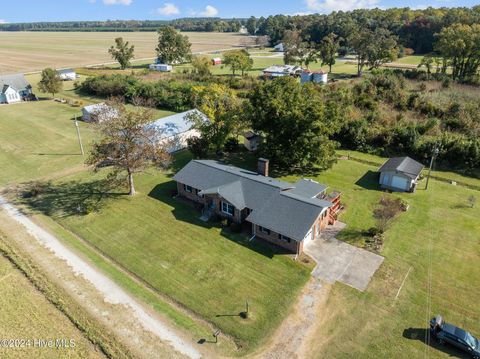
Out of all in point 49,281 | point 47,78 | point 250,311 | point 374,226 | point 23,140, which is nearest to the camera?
point 250,311

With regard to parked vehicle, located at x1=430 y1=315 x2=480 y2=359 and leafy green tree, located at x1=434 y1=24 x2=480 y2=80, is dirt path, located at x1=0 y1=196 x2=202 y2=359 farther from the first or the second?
leafy green tree, located at x1=434 y1=24 x2=480 y2=80

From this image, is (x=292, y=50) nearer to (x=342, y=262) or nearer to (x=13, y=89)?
(x=13, y=89)

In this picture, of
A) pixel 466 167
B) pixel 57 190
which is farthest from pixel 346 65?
pixel 57 190

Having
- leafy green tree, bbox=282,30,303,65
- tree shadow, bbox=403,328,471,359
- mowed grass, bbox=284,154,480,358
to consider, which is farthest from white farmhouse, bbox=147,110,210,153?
leafy green tree, bbox=282,30,303,65

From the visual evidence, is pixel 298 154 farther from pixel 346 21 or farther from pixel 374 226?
pixel 346 21

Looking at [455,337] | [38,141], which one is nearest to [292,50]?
[38,141]

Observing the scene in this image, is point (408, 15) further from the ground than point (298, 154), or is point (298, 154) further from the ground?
point (408, 15)
